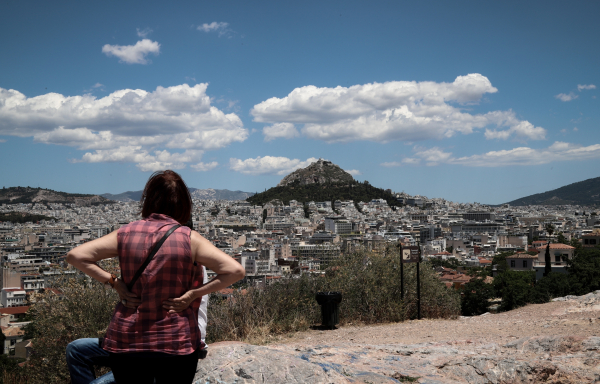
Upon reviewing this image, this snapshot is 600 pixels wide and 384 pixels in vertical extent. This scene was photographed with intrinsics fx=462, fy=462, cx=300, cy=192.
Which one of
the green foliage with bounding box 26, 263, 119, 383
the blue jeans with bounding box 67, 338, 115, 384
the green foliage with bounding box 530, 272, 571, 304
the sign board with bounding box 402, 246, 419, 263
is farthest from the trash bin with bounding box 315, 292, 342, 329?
the green foliage with bounding box 530, 272, 571, 304

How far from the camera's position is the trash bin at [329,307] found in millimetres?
6570

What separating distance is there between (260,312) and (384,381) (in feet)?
10.8

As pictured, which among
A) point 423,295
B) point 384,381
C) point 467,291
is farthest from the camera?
point 467,291

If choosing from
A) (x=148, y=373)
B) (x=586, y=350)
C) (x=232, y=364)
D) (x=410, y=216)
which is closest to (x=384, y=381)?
(x=232, y=364)

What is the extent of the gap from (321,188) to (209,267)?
552 ft

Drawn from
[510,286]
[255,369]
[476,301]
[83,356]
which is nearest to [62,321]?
[255,369]

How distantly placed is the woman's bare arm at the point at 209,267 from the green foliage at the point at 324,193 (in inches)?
6206

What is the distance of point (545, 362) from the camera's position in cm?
373

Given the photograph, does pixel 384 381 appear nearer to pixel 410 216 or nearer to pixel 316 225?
pixel 316 225

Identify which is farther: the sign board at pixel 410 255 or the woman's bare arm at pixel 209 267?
the sign board at pixel 410 255

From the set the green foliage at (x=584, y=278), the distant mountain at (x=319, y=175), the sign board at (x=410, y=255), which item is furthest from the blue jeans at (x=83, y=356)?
the distant mountain at (x=319, y=175)

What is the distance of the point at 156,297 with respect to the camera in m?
1.76

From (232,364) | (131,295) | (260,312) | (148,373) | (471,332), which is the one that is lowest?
(471,332)

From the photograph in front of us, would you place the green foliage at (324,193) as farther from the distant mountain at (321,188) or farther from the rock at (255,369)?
the rock at (255,369)
